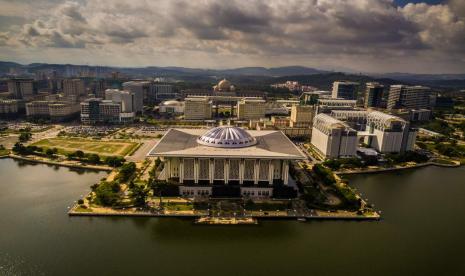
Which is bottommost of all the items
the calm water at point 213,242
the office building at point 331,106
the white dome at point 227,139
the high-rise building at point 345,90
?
the calm water at point 213,242

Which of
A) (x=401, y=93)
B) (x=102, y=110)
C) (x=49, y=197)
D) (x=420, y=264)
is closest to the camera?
(x=420, y=264)

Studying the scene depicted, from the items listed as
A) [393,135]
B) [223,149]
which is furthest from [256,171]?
[393,135]

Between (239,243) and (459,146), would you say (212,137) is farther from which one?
(459,146)

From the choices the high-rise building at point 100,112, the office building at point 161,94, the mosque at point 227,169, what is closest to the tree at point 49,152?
the mosque at point 227,169

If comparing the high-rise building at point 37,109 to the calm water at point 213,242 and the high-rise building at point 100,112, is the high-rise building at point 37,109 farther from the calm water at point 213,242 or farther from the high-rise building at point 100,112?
the calm water at point 213,242

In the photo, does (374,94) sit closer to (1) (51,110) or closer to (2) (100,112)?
(2) (100,112)

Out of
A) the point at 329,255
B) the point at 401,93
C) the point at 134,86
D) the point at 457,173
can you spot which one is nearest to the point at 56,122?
the point at 134,86
